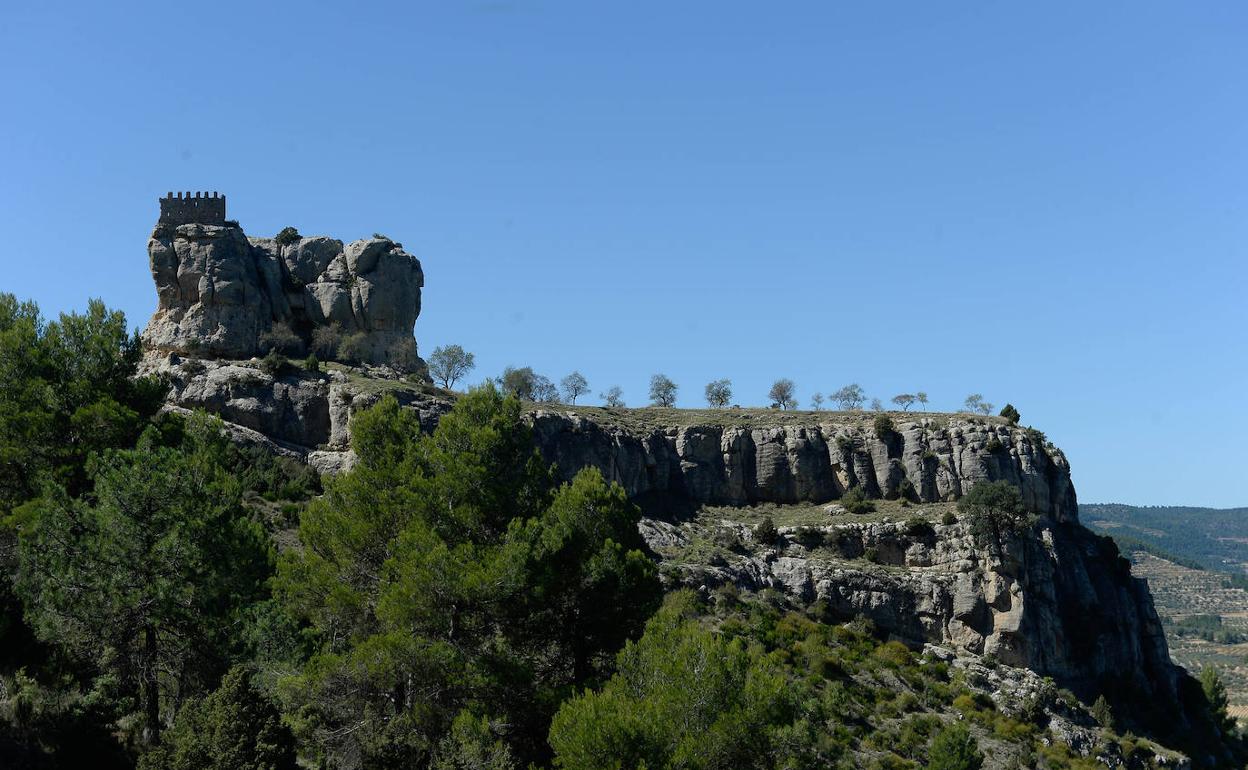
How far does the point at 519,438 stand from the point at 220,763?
12.7 m

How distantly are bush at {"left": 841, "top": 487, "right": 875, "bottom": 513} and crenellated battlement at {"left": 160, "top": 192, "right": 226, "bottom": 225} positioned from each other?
4425cm

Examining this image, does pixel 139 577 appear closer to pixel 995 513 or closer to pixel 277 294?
pixel 277 294

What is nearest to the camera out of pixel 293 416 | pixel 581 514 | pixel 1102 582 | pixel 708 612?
pixel 581 514

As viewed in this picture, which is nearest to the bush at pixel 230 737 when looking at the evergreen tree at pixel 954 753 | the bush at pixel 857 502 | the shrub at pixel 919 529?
the evergreen tree at pixel 954 753

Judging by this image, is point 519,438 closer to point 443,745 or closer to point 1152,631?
point 443,745

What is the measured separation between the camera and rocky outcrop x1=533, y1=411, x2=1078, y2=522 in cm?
7775

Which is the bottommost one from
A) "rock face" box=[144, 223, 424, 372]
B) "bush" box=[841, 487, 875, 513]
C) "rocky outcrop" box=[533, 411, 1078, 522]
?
"bush" box=[841, 487, 875, 513]

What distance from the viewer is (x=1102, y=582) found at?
78.9m

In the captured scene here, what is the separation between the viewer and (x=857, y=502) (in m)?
76.9

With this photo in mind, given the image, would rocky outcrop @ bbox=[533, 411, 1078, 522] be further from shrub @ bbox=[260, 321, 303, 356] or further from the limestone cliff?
shrub @ bbox=[260, 321, 303, 356]

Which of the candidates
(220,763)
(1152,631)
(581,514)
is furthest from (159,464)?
(1152,631)

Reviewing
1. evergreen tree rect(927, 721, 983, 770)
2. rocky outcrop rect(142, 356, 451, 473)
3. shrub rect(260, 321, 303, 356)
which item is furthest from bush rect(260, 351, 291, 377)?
evergreen tree rect(927, 721, 983, 770)

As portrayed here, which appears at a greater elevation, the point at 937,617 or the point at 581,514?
the point at 581,514

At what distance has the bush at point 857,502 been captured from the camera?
76688 mm
